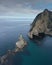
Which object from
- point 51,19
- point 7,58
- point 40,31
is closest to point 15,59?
point 7,58

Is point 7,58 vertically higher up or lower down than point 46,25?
lower down

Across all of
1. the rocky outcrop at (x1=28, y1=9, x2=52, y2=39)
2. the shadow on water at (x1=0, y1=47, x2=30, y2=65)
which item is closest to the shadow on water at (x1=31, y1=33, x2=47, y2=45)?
the rocky outcrop at (x1=28, y1=9, x2=52, y2=39)

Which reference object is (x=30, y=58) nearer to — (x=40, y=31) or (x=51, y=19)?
(x=40, y=31)

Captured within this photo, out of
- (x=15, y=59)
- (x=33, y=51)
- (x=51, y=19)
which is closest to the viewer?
(x=15, y=59)

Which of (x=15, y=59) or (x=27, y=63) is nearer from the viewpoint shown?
(x=27, y=63)

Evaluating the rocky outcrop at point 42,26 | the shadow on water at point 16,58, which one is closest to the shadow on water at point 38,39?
the rocky outcrop at point 42,26

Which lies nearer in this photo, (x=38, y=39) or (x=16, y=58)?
(x=16, y=58)

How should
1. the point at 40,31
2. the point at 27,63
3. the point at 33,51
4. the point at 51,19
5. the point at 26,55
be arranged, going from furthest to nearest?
1. the point at 51,19
2. the point at 40,31
3. the point at 33,51
4. the point at 26,55
5. the point at 27,63

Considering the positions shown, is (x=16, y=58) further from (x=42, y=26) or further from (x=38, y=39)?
(x=42, y=26)

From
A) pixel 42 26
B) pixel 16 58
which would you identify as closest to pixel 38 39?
pixel 42 26
